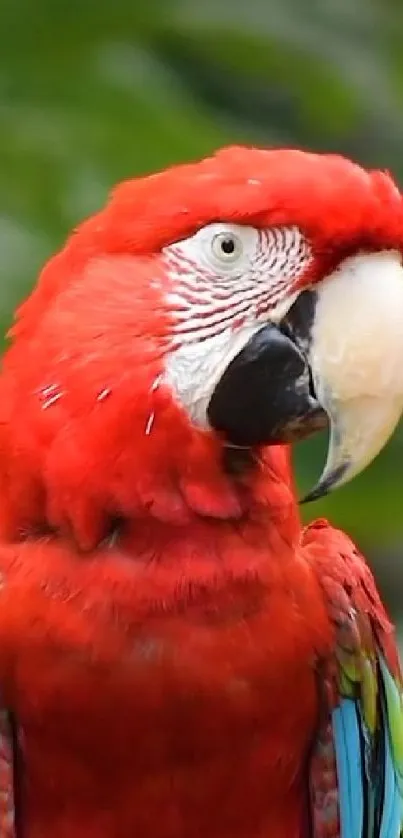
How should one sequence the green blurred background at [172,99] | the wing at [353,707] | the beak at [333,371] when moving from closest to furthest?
1. the beak at [333,371]
2. the wing at [353,707]
3. the green blurred background at [172,99]

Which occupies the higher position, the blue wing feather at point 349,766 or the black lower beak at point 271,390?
the black lower beak at point 271,390

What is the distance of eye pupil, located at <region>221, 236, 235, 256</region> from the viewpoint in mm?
976

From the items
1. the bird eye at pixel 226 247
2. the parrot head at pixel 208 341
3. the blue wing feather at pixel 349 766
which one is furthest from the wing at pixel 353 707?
the bird eye at pixel 226 247

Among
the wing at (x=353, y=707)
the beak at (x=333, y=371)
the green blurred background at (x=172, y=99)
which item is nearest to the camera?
the beak at (x=333, y=371)

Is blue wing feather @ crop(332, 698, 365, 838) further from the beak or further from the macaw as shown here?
the beak

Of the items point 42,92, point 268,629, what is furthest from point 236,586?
point 42,92

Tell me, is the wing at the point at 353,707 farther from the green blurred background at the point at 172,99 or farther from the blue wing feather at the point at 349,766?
the green blurred background at the point at 172,99

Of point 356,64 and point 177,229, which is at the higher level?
point 356,64

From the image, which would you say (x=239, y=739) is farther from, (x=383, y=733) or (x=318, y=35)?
(x=318, y=35)

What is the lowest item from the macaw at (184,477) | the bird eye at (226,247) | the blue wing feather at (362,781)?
the blue wing feather at (362,781)

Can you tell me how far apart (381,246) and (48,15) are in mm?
666

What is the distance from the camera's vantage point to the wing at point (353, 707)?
1.15 m

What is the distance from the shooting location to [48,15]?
1512 millimetres

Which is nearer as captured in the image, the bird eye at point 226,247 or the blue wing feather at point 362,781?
the bird eye at point 226,247
